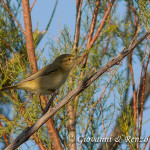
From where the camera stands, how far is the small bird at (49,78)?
2.01 metres

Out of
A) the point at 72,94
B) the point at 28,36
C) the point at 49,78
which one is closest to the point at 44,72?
the point at 49,78

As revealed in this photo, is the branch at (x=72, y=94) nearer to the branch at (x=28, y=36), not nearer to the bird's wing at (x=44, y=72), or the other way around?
the bird's wing at (x=44, y=72)

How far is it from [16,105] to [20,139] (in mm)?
1002

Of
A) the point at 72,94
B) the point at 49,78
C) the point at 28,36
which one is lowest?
the point at 72,94

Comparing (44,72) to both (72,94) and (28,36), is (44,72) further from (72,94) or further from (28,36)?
(72,94)

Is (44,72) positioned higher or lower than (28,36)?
lower

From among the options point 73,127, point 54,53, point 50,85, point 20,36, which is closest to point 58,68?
point 50,85

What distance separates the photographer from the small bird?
2010 millimetres

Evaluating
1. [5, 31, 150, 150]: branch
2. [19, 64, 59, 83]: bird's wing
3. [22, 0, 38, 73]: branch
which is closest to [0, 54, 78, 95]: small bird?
[19, 64, 59, 83]: bird's wing

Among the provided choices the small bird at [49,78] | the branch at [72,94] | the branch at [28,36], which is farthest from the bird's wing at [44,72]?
the branch at [72,94]

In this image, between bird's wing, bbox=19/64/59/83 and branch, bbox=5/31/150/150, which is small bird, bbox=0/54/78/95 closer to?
bird's wing, bbox=19/64/59/83

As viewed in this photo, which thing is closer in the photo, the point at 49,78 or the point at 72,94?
the point at 72,94

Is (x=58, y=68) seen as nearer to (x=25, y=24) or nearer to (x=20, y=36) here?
(x=25, y=24)

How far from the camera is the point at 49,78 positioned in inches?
80.0
